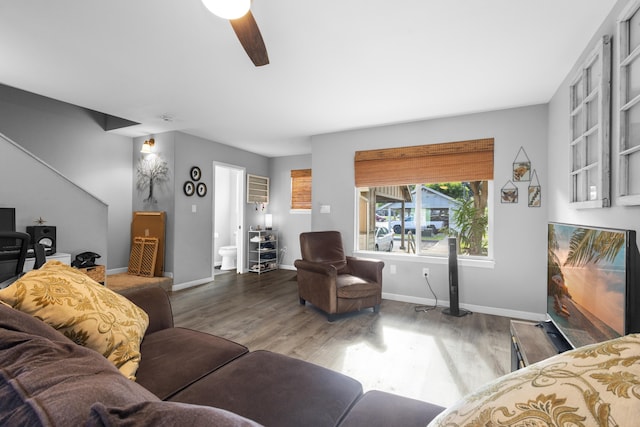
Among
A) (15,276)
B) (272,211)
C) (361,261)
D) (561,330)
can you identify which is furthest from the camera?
(272,211)

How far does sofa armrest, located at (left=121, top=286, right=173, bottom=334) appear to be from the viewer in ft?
5.45

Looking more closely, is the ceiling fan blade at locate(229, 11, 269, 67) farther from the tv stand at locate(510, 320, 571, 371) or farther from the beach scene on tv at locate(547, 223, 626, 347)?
the tv stand at locate(510, 320, 571, 371)

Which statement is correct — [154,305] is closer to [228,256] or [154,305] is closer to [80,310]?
[80,310]

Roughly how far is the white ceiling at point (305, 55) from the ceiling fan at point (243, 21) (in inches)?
13.6

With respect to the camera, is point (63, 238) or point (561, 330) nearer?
point (561, 330)

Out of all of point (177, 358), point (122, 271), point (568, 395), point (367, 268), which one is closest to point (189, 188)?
point (122, 271)

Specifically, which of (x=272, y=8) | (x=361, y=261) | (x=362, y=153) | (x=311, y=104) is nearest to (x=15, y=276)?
(x=272, y=8)

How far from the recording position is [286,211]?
600 centimetres

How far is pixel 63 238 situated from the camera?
3.26 m

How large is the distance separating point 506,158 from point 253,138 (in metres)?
3.65

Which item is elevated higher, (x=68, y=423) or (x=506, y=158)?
(x=506, y=158)

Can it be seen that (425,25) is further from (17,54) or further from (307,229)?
(307,229)

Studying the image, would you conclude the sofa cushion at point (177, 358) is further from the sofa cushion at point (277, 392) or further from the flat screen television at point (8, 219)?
the flat screen television at point (8, 219)

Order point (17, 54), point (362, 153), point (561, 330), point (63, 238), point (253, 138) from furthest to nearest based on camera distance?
point (253, 138)
point (362, 153)
point (63, 238)
point (17, 54)
point (561, 330)
